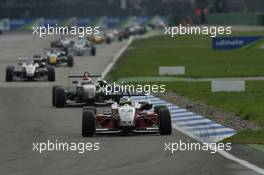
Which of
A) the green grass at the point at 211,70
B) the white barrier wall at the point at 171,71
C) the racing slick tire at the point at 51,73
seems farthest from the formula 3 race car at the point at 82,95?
the white barrier wall at the point at 171,71

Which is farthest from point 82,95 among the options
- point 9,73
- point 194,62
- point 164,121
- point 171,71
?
point 194,62

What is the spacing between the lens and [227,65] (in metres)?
60.2

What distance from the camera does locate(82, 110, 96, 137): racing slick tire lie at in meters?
23.6

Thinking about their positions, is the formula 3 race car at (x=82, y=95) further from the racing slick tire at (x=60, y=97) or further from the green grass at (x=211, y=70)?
the green grass at (x=211, y=70)

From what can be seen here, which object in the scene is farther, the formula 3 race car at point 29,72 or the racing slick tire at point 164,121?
the formula 3 race car at point 29,72

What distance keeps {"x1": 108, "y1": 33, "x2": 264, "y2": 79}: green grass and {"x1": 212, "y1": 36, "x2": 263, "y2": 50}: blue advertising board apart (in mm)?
1120

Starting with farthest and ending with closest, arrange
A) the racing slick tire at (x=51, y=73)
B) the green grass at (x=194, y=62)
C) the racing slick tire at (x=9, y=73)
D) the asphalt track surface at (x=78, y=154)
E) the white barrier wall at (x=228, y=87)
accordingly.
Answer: the green grass at (x=194, y=62) → the racing slick tire at (x=9, y=73) → the racing slick tire at (x=51, y=73) → the white barrier wall at (x=228, y=87) → the asphalt track surface at (x=78, y=154)

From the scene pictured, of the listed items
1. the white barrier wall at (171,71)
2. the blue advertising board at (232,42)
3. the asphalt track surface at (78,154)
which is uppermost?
the blue advertising board at (232,42)

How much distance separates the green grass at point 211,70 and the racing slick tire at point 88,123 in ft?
9.95

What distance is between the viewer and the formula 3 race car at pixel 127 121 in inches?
933

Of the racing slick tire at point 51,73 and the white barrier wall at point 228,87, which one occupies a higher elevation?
the racing slick tire at point 51,73

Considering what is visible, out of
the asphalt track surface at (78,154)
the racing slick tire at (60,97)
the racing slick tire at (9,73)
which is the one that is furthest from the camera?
the racing slick tire at (9,73)

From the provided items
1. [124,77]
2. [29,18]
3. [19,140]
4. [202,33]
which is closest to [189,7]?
[29,18]

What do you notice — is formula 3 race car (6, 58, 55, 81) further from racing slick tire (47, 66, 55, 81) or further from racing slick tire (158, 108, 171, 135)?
racing slick tire (158, 108, 171, 135)
